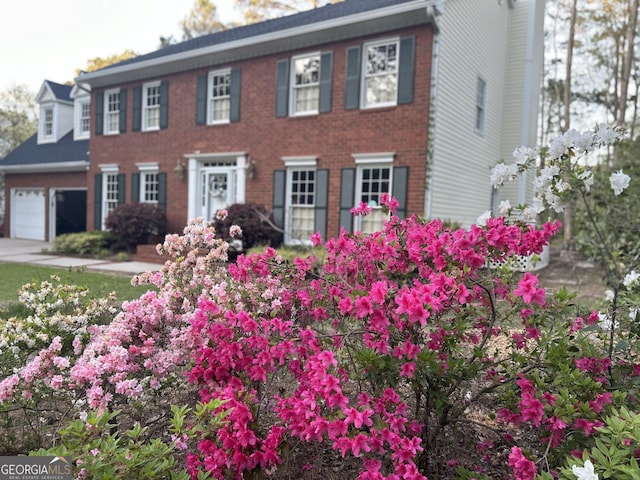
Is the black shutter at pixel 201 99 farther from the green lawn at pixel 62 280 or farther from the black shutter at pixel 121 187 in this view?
Answer: the green lawn at pixel 62 280

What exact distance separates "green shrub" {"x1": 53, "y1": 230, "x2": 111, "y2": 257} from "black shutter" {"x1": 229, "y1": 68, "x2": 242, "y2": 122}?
5442mm

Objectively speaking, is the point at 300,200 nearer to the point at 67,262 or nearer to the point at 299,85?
the point at 299,85

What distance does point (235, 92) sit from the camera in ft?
42.6

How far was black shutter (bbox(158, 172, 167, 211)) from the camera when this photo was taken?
47.3 feet

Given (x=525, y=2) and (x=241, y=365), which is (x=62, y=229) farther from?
(x=241, y=365)

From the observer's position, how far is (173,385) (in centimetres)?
277

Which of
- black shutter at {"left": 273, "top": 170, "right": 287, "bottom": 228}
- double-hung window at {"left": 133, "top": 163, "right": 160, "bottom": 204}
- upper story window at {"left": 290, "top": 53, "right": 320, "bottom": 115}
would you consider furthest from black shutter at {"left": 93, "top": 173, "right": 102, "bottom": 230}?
upper story window at {"left": 290, "top": 53, "right": 320, "bottom": 115}

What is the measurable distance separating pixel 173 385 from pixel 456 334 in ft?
5.38

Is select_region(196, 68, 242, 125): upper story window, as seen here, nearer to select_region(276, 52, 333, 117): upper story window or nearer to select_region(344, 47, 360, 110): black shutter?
select_region(276, 52, 333, 117): upper story window

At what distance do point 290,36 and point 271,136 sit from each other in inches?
97.8

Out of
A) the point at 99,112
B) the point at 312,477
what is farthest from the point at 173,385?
the point at 99,112

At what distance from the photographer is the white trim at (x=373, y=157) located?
35.3ft

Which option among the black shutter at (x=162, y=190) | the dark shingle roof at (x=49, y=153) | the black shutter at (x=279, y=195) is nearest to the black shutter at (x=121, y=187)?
the black shutter at (x=162, y=190)

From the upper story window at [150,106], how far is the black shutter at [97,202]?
285cm
